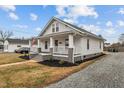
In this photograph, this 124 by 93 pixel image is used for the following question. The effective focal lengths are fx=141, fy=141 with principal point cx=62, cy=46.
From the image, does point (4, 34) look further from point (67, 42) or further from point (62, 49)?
point (62, 49)

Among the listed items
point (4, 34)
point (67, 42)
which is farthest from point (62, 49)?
point (4, 34)

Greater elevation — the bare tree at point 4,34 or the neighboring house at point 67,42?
the bare tree at point 4,34

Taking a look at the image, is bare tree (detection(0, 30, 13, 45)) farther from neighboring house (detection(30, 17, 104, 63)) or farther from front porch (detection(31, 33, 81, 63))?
neighboring house (detection(30, 17, 104, 63))

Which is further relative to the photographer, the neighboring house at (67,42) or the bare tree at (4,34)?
the bare tree at (4,34)

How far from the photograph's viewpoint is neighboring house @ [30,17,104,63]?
1502 cm

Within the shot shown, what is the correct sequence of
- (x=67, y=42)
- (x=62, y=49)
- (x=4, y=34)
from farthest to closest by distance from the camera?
(x=4, y=34) < (x=67, y=42) < (x=62, y=49)

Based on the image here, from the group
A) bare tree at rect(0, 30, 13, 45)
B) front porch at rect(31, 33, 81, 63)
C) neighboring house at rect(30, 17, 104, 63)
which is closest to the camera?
front porch at rect(31, 33, 81, 63)

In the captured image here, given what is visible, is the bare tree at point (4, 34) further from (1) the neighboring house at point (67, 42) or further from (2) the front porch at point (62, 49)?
(1) the neighboring house at point (67, 42)

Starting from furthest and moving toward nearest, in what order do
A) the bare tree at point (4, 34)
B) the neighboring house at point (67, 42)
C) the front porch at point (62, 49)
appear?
the bare tree at point (4, 34), the neighboring house at point (67, 42), the front porch at point (62, 49)

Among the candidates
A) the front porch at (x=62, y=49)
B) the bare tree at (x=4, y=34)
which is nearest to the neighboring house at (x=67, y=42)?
the front porch at (x=62, y=49)

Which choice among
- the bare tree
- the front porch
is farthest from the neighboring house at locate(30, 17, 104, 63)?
the bare tree

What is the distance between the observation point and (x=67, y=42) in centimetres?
A: 1850

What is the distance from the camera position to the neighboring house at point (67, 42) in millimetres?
15018
